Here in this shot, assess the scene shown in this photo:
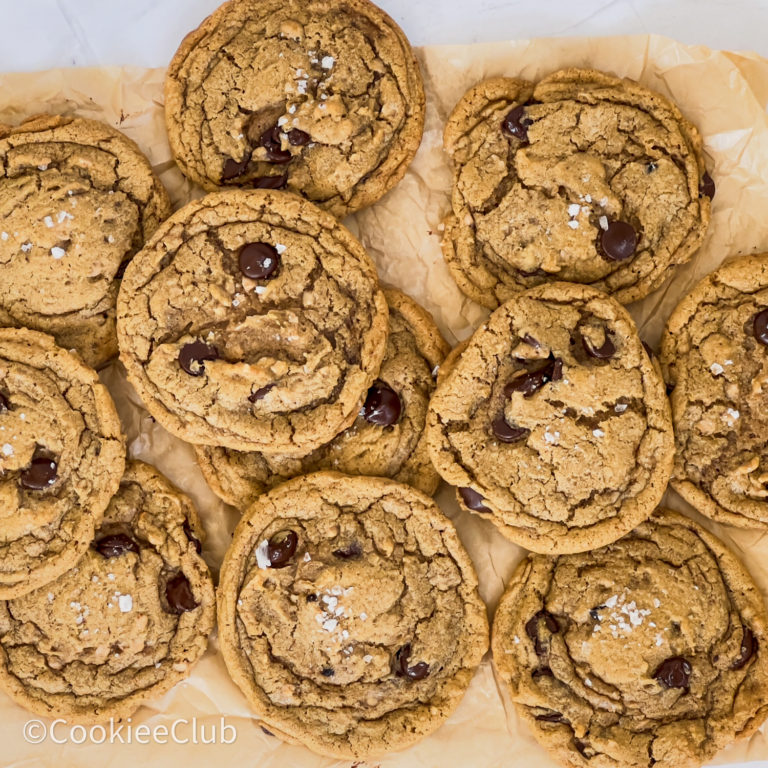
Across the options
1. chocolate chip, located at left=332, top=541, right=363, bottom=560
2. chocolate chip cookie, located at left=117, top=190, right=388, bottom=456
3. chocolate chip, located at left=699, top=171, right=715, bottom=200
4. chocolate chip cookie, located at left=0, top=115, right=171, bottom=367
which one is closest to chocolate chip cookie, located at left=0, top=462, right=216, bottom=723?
chocolate chip cookie, located at left=117, top=190, right=388, bottom=456

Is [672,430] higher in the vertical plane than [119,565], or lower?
higher

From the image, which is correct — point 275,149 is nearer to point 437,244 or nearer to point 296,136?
point 296,136

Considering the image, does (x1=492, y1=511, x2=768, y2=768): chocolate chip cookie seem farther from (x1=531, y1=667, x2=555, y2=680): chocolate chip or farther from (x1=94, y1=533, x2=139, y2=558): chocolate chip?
(x1=94, y1=533, x2=139, y2=558): chocolate chip

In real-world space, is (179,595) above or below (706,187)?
below

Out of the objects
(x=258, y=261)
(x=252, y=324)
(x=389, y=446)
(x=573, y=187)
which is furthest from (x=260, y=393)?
(x=573, y=187)

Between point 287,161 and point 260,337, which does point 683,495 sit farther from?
point 287,161

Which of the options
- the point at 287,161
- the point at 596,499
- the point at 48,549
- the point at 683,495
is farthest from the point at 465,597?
the point at 287,161
